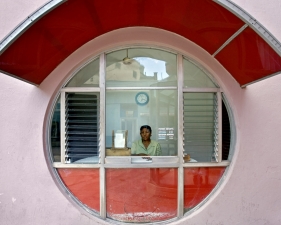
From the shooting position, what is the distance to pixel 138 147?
4852 mm

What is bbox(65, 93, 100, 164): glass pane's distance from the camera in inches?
182

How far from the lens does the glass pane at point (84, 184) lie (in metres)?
4.52

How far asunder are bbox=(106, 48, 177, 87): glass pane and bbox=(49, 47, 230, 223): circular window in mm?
→ 17

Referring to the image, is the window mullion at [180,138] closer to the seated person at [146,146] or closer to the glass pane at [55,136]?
the seated person at [146,146]

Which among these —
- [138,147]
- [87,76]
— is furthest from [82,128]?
[138,147]

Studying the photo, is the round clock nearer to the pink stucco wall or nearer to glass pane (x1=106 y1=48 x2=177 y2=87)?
glass pane (x1=106 y1=48 x2=177 y2=87)

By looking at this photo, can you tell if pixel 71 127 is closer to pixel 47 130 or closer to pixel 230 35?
pixel 47 130

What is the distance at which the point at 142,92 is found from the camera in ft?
16.4

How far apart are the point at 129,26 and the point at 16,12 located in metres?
1.78

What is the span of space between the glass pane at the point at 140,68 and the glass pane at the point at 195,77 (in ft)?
0.60

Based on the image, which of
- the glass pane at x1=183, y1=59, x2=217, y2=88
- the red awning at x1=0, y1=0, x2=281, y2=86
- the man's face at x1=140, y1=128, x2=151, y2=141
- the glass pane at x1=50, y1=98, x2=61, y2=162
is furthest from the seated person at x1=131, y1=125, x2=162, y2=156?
the red awning at x1=0, y1=0, x2=281, y2=86

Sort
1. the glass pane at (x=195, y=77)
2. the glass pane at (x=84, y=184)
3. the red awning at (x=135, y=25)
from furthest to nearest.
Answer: the glass pane at (x=195, y=77), the glass pane at (x=84, y=184), the red awning at (x=135, y=25)

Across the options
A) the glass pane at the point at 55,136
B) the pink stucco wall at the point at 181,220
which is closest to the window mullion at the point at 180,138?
the pink stucco wall at the point at 181,220

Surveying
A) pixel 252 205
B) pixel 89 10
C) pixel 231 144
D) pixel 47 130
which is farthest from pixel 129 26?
pixel 252 205
